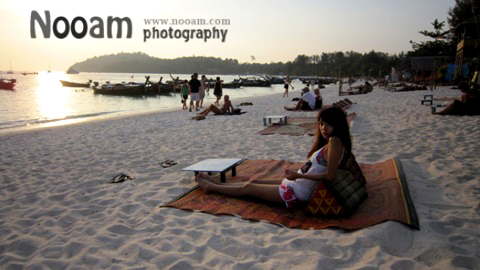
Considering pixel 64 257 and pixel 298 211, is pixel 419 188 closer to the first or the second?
pixel 298 211

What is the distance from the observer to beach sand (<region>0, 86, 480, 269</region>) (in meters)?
2.71

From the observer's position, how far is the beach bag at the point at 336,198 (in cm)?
322

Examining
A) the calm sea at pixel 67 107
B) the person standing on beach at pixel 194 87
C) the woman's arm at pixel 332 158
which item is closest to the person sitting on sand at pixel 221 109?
the person standing on beach at pixel 194 87

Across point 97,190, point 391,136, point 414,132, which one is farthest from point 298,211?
point 414,132

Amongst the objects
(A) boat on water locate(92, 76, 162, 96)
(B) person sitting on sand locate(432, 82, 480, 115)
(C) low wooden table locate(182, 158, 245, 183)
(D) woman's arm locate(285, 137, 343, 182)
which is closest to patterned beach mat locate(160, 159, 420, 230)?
(C) low wooden table locate(182, 158, 245, 183)

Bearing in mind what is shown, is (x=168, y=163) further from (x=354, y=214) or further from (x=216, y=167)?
(x=354, y=214)

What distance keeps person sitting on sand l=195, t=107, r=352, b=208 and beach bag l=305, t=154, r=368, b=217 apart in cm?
9

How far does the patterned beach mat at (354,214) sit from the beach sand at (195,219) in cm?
10

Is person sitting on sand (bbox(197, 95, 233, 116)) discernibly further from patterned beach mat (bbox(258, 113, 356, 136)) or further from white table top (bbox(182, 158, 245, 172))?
white table top (bbox(182, 158, 245, 172))

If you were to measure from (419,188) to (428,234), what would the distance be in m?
1.29

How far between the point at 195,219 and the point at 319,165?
4.56 feet

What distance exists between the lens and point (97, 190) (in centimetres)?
469

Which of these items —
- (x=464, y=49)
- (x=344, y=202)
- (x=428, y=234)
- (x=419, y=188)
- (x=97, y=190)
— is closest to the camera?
(x=428, y=234)

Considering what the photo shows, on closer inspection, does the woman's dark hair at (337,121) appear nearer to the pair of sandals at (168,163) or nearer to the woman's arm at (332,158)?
the woman's arm at (332,158)
